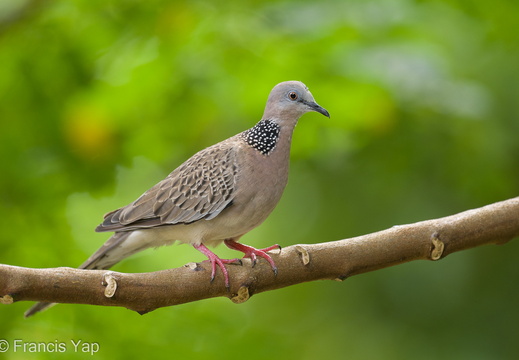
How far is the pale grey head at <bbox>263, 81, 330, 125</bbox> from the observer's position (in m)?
3.33

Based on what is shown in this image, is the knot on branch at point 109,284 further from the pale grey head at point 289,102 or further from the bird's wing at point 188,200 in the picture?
the pale grey head at point 289,102

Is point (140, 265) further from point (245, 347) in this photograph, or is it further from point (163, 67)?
point (163, 67)

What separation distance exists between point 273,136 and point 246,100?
1302 mm

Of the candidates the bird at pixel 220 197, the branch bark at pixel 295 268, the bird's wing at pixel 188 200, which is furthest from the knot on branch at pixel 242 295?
the bird's wing at pixel 188 200

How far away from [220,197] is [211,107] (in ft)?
4.81

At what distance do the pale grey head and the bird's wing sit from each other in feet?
1.63

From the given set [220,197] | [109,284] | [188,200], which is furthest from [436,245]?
[109,284]

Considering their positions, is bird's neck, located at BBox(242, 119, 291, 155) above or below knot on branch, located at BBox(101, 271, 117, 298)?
above

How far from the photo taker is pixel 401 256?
131 inches

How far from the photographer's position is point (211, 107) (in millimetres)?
5094

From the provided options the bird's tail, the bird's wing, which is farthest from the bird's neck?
the bird's tail

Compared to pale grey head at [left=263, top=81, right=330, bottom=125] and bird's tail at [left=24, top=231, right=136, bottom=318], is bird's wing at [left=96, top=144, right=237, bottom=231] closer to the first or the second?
bird's tail at [left=24, top=231, right=136, bottom=318]

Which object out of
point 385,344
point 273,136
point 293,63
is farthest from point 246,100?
point 385,344

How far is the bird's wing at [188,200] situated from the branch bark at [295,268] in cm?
51
